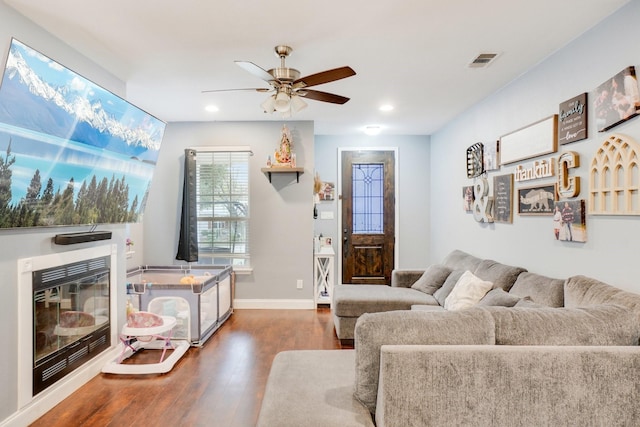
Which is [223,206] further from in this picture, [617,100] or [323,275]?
[617,100]

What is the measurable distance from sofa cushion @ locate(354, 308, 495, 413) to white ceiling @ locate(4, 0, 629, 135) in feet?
5.58

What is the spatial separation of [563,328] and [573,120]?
1.60m

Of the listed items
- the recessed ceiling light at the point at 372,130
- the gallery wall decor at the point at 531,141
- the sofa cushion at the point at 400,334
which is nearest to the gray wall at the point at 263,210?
the recessed ceiling light at the point at 372,130

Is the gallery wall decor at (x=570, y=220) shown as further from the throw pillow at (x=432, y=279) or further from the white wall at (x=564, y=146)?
the throw pillow at (x=432, y=279)

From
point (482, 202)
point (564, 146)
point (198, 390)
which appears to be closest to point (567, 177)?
point (564, 146)

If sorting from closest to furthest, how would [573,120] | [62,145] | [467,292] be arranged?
1. [62,145]
2. [573,120]
3. [467,292]

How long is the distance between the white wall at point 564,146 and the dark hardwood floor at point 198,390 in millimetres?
1947

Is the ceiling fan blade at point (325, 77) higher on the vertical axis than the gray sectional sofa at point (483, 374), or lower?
higher

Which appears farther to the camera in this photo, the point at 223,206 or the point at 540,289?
the point at 223,206

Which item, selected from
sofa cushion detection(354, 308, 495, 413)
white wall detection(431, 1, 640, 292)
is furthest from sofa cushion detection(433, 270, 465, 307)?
sofa cushion detection(354, 308, 495, 413)

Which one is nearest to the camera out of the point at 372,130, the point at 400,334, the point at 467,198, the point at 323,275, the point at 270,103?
the point at 400,334

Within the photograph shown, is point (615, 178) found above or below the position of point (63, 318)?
above

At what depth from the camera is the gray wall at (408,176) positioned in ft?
20.1

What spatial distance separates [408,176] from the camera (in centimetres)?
613
